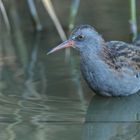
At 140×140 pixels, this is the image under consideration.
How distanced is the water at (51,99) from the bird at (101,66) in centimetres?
14

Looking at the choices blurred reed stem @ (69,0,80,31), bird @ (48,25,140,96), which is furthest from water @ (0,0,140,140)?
blurred reed stem @ (69,0,80,31)

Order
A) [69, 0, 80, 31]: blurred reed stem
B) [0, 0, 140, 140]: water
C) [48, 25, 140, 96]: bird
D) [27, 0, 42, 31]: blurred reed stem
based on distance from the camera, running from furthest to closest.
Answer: [27, 0, 42, 31]: blurred reed stem < [69, 0, 80, 31]: blurred reed stem < [48, 25, 140, 96]: bird < [0, 0, 140, 140]: water

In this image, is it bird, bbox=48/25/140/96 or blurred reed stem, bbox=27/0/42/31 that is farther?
blurred reed stem, bbox=27/0/42/31

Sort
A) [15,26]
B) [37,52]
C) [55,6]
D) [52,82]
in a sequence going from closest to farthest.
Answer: [52,82] < [37,52] < [15,26] < [55,6]

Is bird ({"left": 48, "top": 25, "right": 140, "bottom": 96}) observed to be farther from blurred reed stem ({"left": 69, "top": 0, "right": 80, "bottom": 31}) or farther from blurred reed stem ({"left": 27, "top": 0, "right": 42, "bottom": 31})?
blurred reed stem ({"left": 27, "top": 0, "right": 42, "bottom": 31})

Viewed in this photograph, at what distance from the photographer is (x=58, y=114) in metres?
6.50

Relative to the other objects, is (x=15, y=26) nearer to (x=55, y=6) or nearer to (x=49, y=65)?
(x=55, y=6)

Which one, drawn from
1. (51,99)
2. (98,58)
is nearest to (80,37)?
(98,58)

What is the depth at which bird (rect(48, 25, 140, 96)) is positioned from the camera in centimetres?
718

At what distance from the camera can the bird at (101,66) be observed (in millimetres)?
7180

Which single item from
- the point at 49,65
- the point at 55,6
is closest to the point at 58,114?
the point at 49,65

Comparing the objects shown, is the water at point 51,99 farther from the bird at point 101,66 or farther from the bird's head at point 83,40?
the bird's head at point 83,40

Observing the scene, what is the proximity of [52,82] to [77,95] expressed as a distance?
0.55 meters

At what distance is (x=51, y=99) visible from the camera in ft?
23.1
